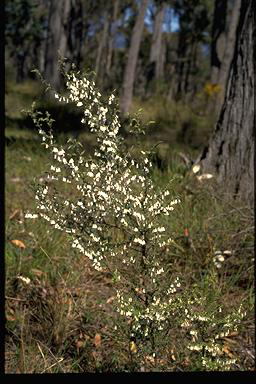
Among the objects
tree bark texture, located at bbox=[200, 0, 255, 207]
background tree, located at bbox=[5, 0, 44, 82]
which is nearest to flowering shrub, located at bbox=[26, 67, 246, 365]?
tree bark texture, located at bbox=[200, 0, 255, 207]

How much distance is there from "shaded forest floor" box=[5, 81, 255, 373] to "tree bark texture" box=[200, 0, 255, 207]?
183 mm

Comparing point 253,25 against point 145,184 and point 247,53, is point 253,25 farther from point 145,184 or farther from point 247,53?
point 145,184

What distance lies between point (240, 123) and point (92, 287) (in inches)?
76.9

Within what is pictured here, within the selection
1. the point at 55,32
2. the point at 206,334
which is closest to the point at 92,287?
the point at 206,334

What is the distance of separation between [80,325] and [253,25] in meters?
2.84

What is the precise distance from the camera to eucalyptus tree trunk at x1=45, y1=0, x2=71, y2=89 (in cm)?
1249

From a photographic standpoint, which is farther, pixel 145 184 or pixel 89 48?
pixel 89 48

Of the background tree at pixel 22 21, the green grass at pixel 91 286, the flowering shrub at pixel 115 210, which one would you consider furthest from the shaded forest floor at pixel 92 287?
the background tree at pixel 22 21

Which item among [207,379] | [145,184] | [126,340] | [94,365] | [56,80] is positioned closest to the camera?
[207,379]

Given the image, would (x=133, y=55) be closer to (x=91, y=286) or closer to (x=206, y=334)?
(x=91, y=286)

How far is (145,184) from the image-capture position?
1.86 metres

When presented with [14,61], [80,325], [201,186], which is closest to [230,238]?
[201,186]

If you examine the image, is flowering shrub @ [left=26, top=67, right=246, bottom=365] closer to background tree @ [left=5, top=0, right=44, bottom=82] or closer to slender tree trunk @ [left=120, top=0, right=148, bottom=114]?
slender tree trunk @ [left=120, top=0, right=148, bottom=114]

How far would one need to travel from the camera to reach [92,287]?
3152 millimetres
